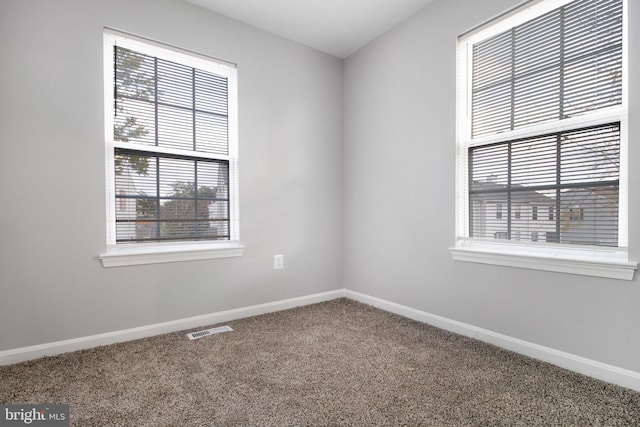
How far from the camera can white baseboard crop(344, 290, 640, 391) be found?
1.63 m

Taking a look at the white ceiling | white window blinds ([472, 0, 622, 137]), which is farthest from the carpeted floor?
the white ceiling

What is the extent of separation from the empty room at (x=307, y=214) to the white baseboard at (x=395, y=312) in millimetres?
12

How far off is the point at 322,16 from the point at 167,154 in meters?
1.66

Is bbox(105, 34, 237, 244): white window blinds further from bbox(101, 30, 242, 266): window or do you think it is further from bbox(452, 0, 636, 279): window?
bbox(452, 0, 636, 279): window

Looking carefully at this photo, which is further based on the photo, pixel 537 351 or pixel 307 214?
pixel 307 214

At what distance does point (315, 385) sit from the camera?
1649 millimetres

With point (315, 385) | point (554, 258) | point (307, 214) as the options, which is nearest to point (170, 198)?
point (307, 214)

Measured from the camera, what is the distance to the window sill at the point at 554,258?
1638 mm

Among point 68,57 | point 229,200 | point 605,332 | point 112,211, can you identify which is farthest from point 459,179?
point 68,57


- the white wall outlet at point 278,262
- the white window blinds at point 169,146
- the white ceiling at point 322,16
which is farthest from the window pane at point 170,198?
the white ceiling at point 322,16

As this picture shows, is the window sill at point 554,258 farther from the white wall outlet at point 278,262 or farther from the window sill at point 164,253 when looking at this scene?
the window sill at point 164,253

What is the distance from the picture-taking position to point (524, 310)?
6.50 feet

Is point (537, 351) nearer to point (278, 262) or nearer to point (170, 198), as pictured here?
point (278, 262)

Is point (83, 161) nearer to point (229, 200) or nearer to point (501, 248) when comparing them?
point (229, 200)
